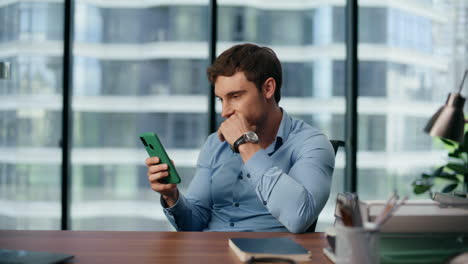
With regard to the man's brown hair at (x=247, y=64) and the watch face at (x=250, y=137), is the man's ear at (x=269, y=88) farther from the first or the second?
the watch face at (x=250, y=137)

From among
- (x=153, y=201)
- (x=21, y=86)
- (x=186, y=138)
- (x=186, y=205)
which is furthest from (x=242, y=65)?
(x=21, y=86)

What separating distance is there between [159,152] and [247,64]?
1.61 ft

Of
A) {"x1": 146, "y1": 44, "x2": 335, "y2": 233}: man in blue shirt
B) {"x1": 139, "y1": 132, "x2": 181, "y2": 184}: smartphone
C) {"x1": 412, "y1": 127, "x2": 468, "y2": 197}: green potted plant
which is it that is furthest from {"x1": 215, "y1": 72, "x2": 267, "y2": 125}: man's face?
{"x1": 412, "y1": 127, "x2": 468, "y2": 197}: green potted plant

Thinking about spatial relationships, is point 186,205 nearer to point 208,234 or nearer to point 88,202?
point 208,234

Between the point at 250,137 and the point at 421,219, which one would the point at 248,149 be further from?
the point at 421,219

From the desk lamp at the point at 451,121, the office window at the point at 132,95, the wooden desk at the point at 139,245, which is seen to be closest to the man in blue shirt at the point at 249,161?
the wooden desk at the point at 139,245

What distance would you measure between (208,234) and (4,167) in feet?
9.37

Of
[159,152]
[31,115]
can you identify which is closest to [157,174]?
[159,152]

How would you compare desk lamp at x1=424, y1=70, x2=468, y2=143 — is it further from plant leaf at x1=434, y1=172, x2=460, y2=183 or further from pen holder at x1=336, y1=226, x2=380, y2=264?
plant leaf at x1=434, y1=172, x2=460, y2=183

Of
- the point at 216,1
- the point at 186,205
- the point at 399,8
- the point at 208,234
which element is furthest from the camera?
the point at 399,8

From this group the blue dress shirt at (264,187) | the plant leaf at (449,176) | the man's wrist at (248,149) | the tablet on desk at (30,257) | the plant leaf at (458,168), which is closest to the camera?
the tablet on desk at (30,257)

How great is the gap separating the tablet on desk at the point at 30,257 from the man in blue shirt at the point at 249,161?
0.46 metres

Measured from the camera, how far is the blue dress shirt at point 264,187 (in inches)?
54.2

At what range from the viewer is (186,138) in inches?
145
